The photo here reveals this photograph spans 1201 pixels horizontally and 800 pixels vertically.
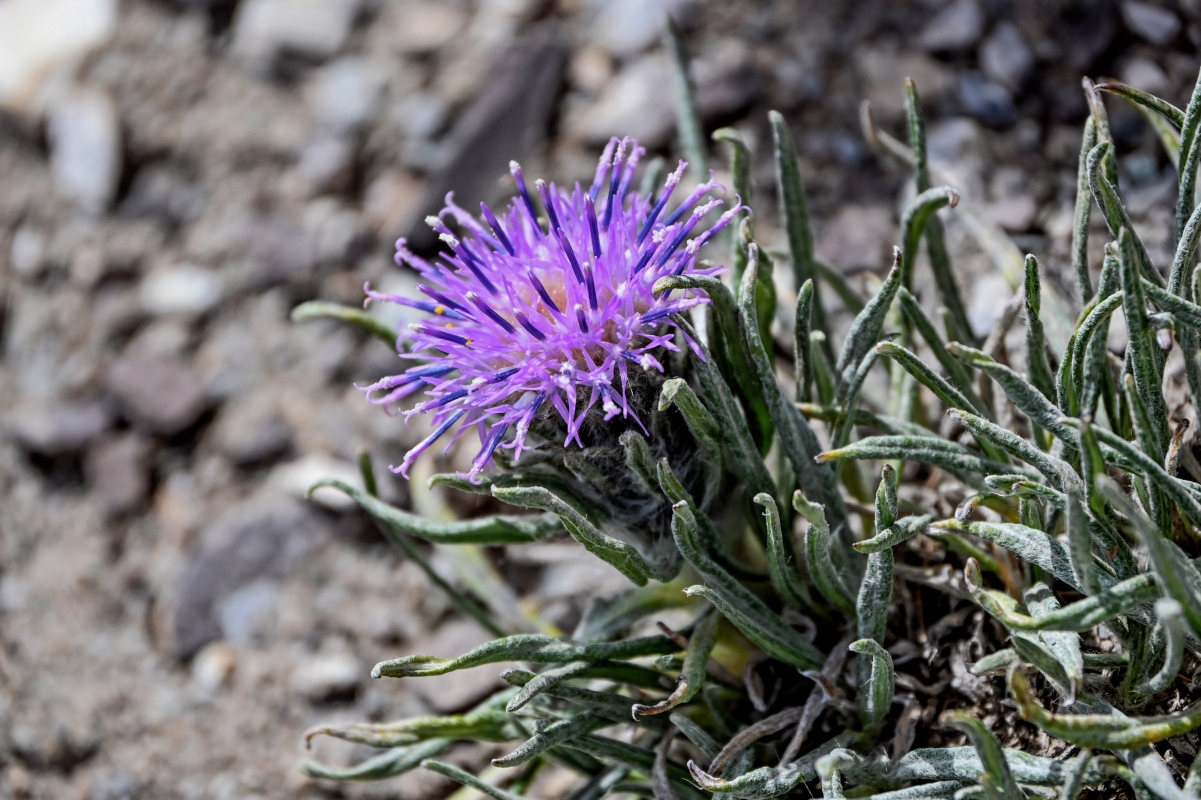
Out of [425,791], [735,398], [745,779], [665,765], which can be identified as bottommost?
[425,791]

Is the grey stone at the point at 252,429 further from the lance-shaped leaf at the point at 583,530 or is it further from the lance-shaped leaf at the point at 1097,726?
the lance-shaped leaf at the point at 1097,726

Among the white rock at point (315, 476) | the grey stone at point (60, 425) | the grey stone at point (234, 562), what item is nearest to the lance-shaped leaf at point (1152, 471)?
the white rock at point (315, 476)

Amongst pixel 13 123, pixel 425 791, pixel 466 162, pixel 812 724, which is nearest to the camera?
pixel 812 724

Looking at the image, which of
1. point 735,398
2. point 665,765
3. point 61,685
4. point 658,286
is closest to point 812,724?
point 665,765

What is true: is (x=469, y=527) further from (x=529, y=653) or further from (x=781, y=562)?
(x=781, y=562)

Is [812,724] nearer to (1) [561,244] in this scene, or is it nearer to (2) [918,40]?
(1) [561,244]

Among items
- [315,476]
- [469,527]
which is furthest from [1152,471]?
[315,476]
